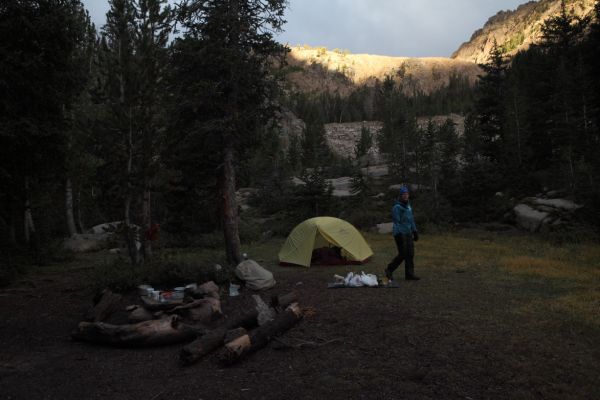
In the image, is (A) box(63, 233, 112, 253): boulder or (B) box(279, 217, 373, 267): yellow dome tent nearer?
(B) box(279, 217, 373, 267): yellow dome tent

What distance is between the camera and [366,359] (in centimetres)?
554

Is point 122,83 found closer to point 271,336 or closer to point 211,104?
point 211,104

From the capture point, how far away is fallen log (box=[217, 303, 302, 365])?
18.7 feet

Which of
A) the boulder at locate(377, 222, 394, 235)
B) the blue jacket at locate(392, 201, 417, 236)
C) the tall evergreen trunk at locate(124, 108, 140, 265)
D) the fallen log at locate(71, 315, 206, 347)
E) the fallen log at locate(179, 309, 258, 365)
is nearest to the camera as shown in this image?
the fallen log at locate(179, 309, 258, 365)

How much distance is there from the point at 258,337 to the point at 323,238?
8.48 m

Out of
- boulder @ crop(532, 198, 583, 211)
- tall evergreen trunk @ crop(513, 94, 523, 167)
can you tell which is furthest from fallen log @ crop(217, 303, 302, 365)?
tall evergreen trunk @ crop(513, 94, 523, 167)

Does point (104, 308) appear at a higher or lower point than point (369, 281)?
higher

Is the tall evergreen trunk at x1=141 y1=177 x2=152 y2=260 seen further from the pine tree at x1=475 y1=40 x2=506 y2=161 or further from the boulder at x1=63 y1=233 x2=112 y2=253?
the pine tree at x1=475 y1=40 x2=506 y2=161

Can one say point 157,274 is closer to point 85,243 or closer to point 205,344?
point 205,344

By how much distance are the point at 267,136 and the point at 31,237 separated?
37.1 ft

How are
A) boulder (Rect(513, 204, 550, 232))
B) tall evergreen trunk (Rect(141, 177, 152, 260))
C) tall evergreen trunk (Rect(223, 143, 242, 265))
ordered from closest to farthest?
tall evergreen trunk (Rect(141, 177, 152, 260)) < tall evergreen trunk (Rect(223, 143, 242, 265)) < boulder (Rect(513, 204, 550, 232))

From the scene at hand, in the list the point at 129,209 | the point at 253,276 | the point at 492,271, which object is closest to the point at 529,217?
the point at 492,271

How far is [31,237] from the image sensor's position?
16.8m

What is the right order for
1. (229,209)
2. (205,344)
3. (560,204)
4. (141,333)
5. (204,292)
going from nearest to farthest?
(205,344) → (141,333) → (204,292) → (229,209) → (560,204)
